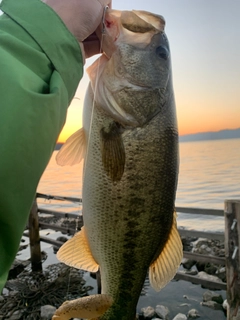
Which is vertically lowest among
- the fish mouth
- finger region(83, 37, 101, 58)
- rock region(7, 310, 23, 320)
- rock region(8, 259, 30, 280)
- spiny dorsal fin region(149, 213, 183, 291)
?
rock region(8, 259, 30, 280)

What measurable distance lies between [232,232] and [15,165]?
4134 millimetres

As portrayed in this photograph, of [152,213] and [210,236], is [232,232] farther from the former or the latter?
[152,213]

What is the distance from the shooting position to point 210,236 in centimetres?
525

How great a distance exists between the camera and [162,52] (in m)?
1.94

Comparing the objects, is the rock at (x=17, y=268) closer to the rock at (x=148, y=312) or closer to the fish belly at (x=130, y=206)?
the rock at (x=148, y=312)

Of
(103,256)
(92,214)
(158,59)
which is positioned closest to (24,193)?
(92,214)

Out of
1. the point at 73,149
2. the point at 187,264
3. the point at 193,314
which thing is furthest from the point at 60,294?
the point at 73,149

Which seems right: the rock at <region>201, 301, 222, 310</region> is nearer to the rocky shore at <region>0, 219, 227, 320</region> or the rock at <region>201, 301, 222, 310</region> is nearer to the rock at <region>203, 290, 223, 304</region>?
the rocky shore at <region>0, 219, 227, 320</region>

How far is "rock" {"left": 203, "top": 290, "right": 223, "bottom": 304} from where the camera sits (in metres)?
6.32

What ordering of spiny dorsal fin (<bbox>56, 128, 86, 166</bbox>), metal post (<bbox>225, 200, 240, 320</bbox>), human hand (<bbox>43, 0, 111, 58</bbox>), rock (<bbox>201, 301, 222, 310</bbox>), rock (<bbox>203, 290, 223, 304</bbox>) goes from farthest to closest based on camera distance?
rock (<bbox>203, 290, 223, 304</bbox>), rock (<bbox>201, 301, 222, 310</bbox>), metal post (<bbox>225, 200, 240, 320</bbox>), spiny dorsal fin (<bbox>56, 128, 86, 166</bbox>), human hand (<bbox>43, 0, 111, 58</bbox>)

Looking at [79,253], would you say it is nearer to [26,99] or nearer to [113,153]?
[113,153]

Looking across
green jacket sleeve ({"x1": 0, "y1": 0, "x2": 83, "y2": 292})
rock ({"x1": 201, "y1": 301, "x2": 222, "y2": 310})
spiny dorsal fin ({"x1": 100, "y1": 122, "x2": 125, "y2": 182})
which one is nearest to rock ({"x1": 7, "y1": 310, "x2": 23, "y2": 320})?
rock ({"x1": 201, "y1": 301, "x2": 222, "y2": 310})

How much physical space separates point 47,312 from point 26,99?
5.78 m

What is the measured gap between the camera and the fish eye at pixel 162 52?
1936 mm
